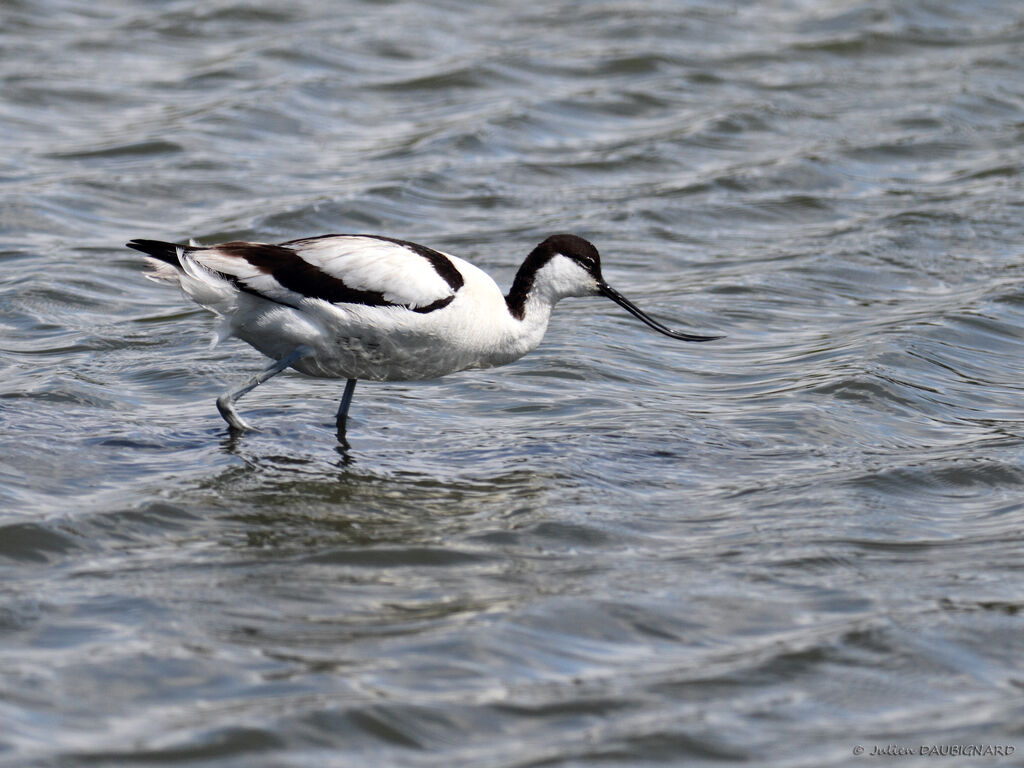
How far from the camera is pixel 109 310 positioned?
967 centimetres

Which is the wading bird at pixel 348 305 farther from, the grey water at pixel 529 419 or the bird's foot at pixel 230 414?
the grey water at pixel 529 419

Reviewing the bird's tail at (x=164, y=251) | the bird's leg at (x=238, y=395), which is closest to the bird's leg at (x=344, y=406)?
the bird's leg at (x=238, y=395)

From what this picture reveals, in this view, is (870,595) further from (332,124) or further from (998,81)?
(998,81)

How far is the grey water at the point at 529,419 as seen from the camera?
484 centimetres

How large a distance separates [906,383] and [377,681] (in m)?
4.60

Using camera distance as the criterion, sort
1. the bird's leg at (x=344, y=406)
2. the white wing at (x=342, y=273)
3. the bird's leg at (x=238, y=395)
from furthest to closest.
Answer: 1. the bird's leg at (x=344, y=406)
2. the bird's leg at (x=238, y=395)
3. the white wing at (x=342, y=273)

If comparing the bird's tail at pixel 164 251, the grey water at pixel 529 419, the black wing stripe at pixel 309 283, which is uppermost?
the bird's tail at pixel 164 251

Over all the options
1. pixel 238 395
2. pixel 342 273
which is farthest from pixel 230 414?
pixel 342 273

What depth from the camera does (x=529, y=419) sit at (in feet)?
26.5

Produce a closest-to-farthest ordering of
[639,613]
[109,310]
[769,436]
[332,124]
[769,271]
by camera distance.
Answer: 1. [639,613]
2. [769,436]
3. [109,310]
4. [769,271]
5. [332,124]

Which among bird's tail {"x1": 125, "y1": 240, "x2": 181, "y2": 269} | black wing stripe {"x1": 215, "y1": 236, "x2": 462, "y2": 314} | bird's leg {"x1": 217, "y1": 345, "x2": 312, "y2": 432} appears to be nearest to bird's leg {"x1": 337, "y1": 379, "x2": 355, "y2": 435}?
bird's leg {"x1": 217, "y1": 345, "x2": 312, "y2": 432}

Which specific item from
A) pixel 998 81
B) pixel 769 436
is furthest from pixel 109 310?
pixel 998 81

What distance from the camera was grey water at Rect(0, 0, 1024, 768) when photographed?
4.84 metres

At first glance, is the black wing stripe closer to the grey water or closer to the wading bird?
the wading bird
